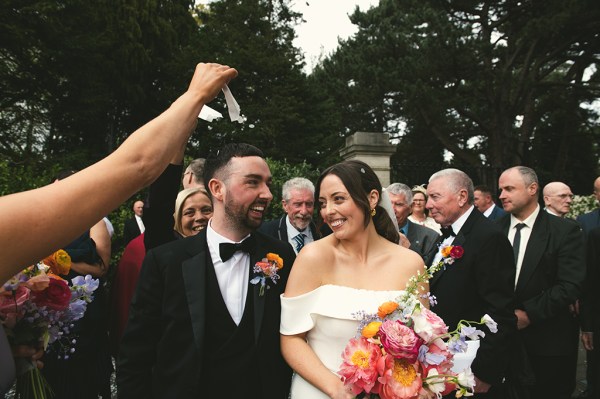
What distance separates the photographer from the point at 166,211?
3.30m

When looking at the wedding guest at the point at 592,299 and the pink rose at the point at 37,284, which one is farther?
the wedding guest at the point at 592,299

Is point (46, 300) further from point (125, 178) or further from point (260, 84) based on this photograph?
point (260, 84)

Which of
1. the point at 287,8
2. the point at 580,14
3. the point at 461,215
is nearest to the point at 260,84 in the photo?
the point at 287,8

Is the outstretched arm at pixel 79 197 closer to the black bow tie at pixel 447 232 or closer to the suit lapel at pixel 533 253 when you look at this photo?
the black bow tie at pixel 447 232

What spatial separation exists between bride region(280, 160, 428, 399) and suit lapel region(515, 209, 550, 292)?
7.58 feet

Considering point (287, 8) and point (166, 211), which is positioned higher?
point (287, 8)

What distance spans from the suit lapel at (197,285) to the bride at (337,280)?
1.53ft

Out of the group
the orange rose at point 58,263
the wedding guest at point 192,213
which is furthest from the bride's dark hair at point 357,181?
the orange rose at point 58,263

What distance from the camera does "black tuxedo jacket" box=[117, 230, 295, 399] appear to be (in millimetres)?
2529

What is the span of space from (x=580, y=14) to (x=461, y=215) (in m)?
18.1

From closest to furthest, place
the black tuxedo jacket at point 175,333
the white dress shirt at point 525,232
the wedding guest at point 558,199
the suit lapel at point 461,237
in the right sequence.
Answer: the black tuxedo jacket at point 175,333, the suit lapel at point 461,237, the white dress shirt at point 525,232, the wedding guest at point 558,199

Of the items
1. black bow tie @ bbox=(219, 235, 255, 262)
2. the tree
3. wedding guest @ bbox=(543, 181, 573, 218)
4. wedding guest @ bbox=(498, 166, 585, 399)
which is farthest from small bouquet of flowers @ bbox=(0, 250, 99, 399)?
the tree

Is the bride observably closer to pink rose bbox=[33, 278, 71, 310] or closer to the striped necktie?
pink rose bbox=[33, 278, 71, 310]

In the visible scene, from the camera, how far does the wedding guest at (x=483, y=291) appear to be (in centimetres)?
368
